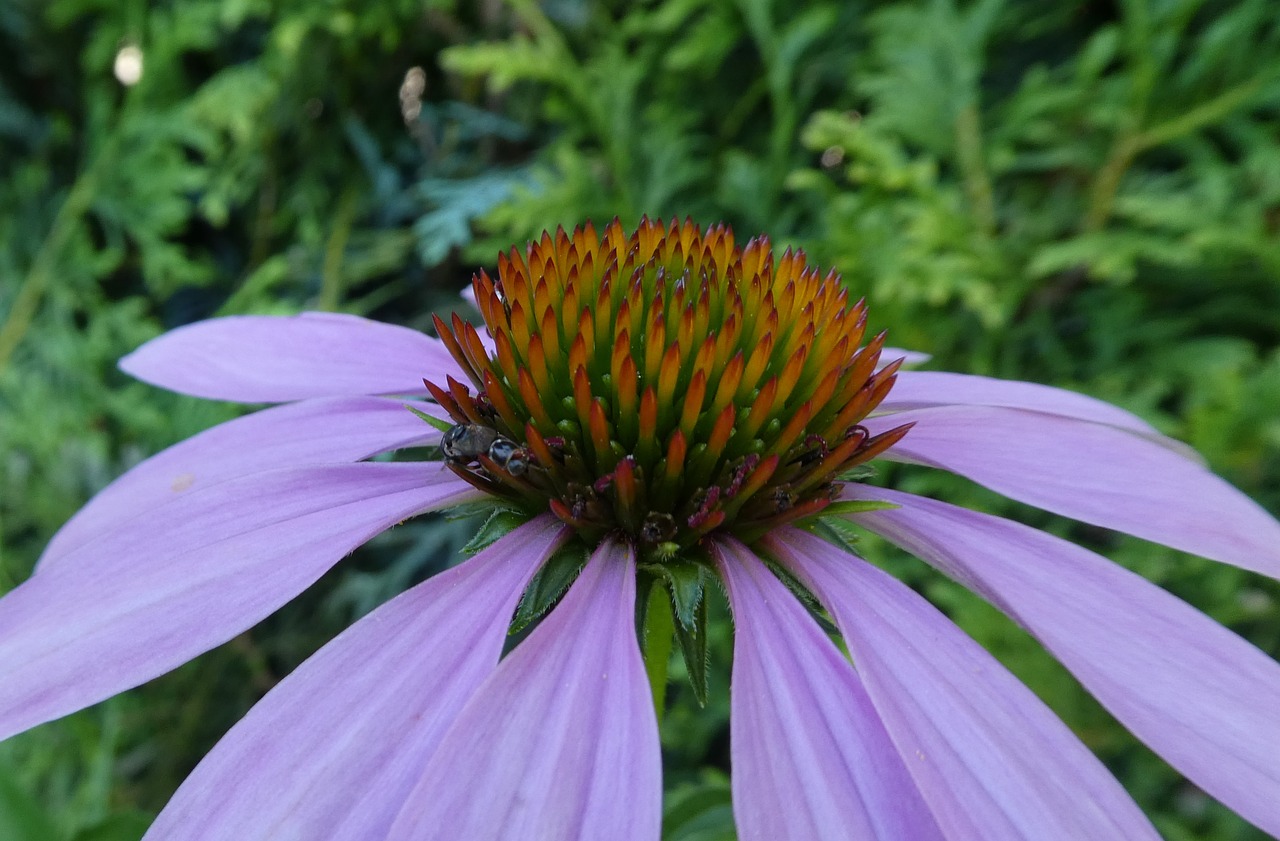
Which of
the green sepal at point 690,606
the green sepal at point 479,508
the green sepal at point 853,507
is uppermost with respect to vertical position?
the green sepal at point 479,508

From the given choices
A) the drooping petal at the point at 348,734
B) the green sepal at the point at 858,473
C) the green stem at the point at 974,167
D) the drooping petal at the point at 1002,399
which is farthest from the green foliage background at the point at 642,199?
the drooping petal at the point at 348,734

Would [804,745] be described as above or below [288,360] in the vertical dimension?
below

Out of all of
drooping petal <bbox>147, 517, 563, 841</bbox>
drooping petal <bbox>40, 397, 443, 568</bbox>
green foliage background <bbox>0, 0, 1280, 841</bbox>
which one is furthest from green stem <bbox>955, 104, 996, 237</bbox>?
drooping petal <bbox>147, 517, 563, 841</bbox>

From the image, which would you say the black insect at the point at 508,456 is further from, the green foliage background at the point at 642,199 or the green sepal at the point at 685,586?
the green foliage background at the point at 642,199

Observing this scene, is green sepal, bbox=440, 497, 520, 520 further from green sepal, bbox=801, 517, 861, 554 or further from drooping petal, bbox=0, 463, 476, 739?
green sepal, bbox=801, 517, 861, 554

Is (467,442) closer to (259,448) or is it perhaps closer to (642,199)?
(259,448)

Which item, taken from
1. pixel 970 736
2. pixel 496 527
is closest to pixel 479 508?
pixel 496 527
